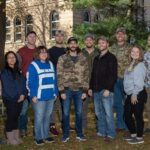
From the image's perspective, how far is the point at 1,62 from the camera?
17688mm

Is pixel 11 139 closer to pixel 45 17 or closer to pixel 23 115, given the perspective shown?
pixel 23 115

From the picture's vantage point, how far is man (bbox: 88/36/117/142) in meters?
9.92

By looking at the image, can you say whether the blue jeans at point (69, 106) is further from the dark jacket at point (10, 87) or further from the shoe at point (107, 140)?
the dark jacket at point (10, 87)

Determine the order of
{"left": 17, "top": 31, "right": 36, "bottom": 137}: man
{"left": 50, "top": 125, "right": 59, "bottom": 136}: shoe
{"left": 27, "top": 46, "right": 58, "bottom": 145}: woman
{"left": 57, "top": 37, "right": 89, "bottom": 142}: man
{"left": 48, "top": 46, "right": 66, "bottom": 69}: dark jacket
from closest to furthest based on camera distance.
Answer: {"left": 27, "top": 46, "right": 58, "bottom": 145}: woman
{"left": 57, "top": 37, "right": 89, "bottom": 142}: man
{"left": 17, "top": 31, "right": 36, "bottom": 137}: man
{"left": 48, "top": 46, "right": 66, "bottom": 69}: dark jacket
{"left": 50, "top": 125, "right": 59, "bottom": 136}: shoe

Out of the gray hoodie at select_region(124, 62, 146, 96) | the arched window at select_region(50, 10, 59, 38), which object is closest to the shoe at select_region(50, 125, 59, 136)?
the gray hoodie at select_region(124, 62, 146, 96)

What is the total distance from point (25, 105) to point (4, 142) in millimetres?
970

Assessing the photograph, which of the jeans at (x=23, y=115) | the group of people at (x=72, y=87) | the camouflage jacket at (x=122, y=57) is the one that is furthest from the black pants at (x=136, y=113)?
the jeans at (x=23, y=115)

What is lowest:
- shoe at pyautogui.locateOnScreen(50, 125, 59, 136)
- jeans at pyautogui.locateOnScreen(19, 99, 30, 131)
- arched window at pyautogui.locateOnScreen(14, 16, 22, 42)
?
shoe at pyautogui.locateOnScreen(50, 125, 59, 136)

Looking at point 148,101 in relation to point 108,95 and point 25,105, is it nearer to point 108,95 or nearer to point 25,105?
point 108,95

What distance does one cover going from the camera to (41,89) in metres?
9.80

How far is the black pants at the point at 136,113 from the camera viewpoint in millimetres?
9891

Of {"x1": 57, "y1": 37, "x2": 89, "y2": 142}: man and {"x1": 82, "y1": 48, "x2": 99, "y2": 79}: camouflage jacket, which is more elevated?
{"x1": 82, "y1": 48, "x2": 99, "y2": 79}: camouflage jacket

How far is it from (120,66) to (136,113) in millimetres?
1288

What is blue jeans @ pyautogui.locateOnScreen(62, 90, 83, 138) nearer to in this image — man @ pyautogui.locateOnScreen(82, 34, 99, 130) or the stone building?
man @ pyautogui.locateOnScreen(82, 34, 99, 130)
